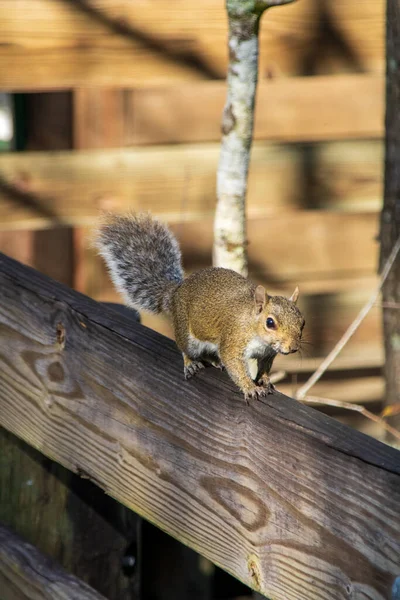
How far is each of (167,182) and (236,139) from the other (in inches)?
50.2

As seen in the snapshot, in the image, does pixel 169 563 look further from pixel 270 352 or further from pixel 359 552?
pixel 359 552

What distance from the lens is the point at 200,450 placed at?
51.1 inches

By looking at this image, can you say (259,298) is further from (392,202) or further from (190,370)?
(392,202)

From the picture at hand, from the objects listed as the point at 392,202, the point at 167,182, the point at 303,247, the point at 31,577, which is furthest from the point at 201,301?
the point at 303,247

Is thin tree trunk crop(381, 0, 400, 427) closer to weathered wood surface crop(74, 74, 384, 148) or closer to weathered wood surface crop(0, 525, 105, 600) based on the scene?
weathered wood surface crop(74, 74, 384, 148)

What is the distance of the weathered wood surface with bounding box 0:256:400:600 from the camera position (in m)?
1.02

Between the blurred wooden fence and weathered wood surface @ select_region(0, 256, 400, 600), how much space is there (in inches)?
Answer: 76.3

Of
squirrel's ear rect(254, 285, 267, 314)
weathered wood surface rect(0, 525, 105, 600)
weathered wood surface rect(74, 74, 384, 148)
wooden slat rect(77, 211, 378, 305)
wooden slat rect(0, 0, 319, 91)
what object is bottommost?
weathered wood surface rect(0, 525, 105, 600)

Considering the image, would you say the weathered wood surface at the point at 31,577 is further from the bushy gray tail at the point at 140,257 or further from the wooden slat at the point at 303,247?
the wooden slat at the point at 303,247

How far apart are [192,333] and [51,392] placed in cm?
53

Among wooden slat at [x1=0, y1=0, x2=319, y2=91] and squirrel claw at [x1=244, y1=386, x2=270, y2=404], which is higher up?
wooden slat at [x1=0, y1=0, x2=319, y2=91]

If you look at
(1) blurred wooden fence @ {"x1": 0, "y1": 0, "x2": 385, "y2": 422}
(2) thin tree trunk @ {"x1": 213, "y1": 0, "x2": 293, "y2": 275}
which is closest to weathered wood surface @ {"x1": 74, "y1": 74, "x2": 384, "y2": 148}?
(1) blurred wooden fence @ {"x1": 0, "y1": 0, "x2": 385, "y2": 422}

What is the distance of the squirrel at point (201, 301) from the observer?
1945 millimetres

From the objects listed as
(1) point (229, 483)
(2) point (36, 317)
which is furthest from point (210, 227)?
(1) point (229, 483)
